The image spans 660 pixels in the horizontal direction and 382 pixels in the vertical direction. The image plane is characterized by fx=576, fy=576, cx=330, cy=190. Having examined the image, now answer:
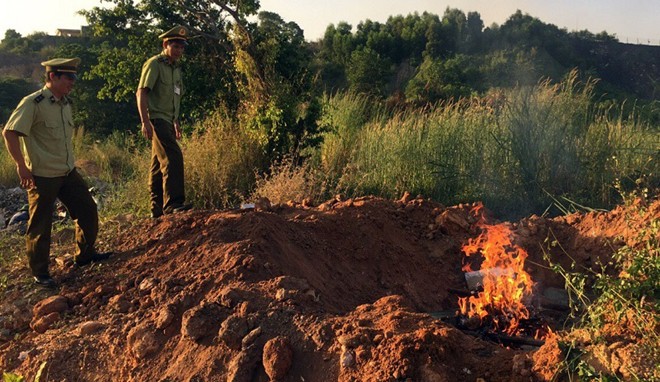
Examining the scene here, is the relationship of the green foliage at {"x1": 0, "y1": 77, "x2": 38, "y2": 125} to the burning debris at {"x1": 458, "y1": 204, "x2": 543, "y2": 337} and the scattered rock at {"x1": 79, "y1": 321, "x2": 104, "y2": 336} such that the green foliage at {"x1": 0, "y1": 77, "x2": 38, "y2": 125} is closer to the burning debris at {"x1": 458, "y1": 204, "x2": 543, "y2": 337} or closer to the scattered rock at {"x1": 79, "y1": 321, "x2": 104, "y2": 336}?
the scattered rock at {"x1": 79, "y1": 321, "x2": 104, "y2": 336}

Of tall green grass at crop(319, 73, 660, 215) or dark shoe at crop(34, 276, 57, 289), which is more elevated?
tall green grass at crop(319, 73, 660, 215)

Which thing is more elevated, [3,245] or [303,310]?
[303,310]

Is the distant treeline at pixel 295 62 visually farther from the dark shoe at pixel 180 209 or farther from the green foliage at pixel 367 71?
the dark shoe at pixel 180 209

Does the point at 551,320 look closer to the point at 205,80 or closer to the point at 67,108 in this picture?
the point at 67,108

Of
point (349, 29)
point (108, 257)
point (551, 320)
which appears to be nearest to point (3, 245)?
point (108, 257)

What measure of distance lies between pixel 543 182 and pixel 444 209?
221cm

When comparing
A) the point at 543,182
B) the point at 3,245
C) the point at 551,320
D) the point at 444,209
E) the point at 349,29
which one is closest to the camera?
the point at 551,320

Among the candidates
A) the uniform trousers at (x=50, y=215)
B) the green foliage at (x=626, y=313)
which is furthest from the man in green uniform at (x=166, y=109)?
the green foliage at (x=626, y=313)

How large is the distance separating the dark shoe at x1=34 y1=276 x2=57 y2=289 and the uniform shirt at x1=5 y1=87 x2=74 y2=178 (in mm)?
896

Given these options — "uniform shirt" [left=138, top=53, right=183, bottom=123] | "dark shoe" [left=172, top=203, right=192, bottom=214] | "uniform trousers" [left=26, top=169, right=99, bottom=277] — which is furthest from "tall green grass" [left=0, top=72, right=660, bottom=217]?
"uniform trousers" [left=26, top=169, right=99, bottom=277]

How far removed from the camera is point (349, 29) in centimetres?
4253

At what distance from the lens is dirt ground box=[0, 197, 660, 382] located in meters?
3.21

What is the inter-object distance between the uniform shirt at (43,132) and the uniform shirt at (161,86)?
1.09m

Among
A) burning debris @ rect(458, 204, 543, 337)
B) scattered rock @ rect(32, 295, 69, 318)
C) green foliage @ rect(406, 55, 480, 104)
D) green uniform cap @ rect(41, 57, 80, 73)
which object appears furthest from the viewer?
green foliage @ rect(406, 55, 480, 104)
